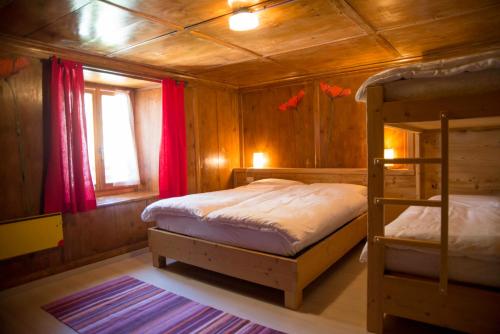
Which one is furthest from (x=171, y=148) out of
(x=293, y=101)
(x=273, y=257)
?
(x=273, y=257)

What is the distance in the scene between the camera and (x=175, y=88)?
423 centimetres

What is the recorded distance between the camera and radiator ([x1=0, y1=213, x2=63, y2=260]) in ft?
9.12

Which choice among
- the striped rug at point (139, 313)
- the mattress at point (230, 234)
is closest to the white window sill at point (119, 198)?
the mattress at point (230, 234)

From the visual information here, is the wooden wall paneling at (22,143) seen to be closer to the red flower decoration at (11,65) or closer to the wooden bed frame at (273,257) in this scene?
the red flower decoration at (11,65)

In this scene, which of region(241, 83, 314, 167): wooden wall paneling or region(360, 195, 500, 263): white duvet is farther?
region(241, 83, 314, 167): wooden wall paneling

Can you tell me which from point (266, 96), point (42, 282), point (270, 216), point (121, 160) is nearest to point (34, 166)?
point (42, 282)

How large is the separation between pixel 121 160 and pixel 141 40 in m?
1.99

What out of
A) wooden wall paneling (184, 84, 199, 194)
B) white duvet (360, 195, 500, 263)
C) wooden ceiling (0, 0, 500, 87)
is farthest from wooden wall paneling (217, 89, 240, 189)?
white duvet (360, 195, 500, 263)

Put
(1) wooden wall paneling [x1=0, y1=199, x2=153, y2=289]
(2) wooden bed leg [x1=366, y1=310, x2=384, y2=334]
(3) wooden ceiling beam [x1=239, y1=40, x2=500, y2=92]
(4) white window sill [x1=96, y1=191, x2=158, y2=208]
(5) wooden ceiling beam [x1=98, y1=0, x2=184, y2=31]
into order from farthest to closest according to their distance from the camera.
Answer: (4) white window sill [x1=96, y1=191, x2=158, y2=208] < (3) wooden ceiling beam [x1=239, y1=40, x2=500, y2=92] < (1) wooden wall paneling [x1=0, y1=199, x2=153, y2=289] < (5) wooden ceiling beam [x1=98, y1=0, x2=184, y2=31] < (2) wooden bed leg [x1=366, y1=310, x2=384, y2=334]

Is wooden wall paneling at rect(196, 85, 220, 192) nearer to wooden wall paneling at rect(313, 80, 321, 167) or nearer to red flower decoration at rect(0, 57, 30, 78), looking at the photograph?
wooden wall paneling at rect(313, 80, 321, 167)

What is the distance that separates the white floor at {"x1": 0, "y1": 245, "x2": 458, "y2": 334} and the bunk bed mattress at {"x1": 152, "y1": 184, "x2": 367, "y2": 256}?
40 centimetres

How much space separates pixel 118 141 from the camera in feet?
14.6

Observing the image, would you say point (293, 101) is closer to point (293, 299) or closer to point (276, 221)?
point (276, 221)

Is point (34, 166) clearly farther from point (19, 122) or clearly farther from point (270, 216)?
point (270, 216)
